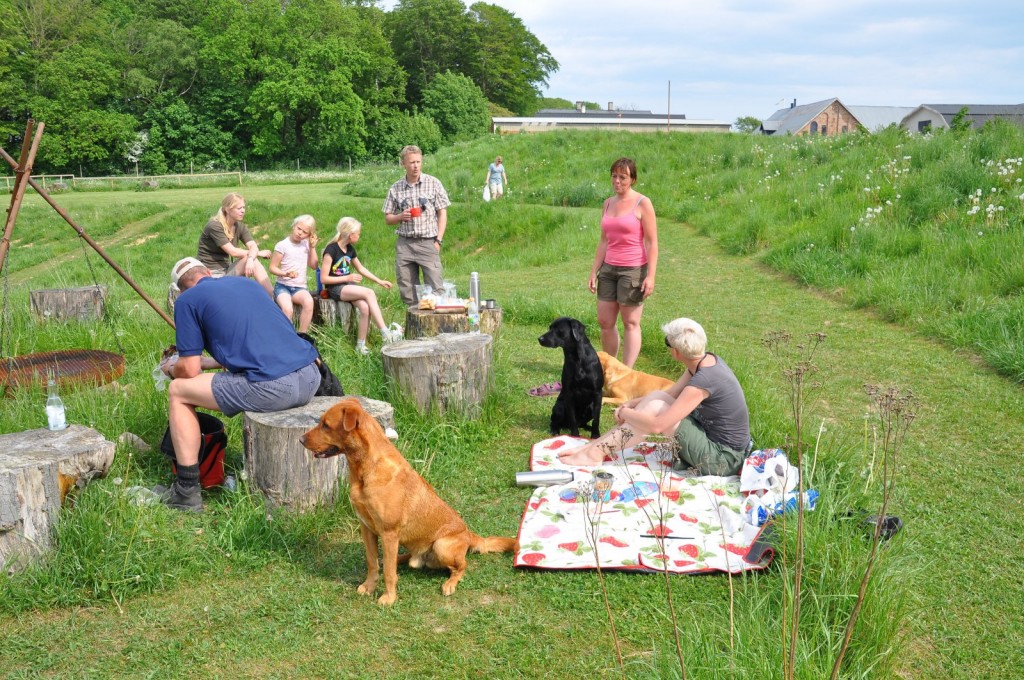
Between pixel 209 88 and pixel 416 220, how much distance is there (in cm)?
5520

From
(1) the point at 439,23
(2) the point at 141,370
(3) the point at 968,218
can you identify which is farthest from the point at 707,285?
(1) the point at 439,23

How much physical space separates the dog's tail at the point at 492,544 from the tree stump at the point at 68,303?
21.8ft

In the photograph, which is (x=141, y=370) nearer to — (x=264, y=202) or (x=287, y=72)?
(x=264, y=202)

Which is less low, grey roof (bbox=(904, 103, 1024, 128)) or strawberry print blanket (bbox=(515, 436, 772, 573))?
grey roof (bbox=(904, 103, 1024, 128))

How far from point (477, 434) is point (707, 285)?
21.4ft

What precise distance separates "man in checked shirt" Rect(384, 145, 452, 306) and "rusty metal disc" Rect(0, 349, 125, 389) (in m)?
2.98

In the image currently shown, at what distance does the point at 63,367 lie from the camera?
6.50 meters

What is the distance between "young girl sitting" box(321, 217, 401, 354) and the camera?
7.88m

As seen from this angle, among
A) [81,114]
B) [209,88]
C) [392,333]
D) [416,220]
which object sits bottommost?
[392,333]

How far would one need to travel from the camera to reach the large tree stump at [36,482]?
364cm

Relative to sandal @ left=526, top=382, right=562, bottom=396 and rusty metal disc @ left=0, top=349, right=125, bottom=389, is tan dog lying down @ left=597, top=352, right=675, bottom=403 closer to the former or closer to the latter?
sandal @ left=526, top=382, right=562, bottom=396

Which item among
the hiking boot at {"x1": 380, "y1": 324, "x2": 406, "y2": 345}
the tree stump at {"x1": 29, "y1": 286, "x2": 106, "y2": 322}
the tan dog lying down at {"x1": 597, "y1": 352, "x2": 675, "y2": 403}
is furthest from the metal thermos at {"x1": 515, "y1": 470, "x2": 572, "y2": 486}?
the tree stump at {"x1": 29, "y1": 286, "x2": 106, "y2": 322}

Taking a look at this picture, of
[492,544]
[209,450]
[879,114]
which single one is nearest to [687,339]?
[492,544]

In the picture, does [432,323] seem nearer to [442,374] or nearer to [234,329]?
[442,374]
